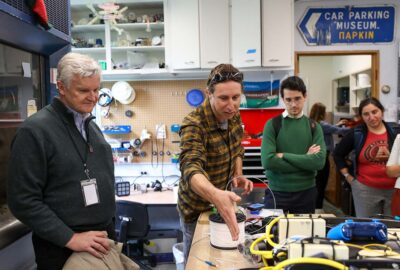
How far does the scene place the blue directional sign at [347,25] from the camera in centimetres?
409

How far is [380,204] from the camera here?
8.53 ft

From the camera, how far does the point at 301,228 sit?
1090 millimetres

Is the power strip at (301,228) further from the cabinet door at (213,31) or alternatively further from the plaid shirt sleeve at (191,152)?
the cabinet door at (213,31)

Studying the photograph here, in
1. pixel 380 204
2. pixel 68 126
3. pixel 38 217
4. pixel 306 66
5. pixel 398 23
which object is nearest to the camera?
pixel 38 217

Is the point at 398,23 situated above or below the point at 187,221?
above

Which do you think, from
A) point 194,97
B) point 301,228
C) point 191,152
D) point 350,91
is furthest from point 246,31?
point 350,91

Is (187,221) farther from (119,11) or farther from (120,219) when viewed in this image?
(119,11)

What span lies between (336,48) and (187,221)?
134 inches

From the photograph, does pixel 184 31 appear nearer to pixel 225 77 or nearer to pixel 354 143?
pixel 354 143

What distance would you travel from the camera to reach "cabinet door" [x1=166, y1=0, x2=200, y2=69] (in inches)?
140

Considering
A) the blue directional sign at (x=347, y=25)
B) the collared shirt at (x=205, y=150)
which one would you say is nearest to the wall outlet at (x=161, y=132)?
the blue directional sign at (x=347, y=25)

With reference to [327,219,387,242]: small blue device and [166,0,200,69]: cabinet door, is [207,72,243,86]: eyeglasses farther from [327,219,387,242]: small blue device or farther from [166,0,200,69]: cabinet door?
[166,0,200,69]: cabinet door

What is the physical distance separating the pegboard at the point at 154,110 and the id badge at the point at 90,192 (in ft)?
8.35

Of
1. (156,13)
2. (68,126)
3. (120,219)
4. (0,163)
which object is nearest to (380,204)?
(120,219)
